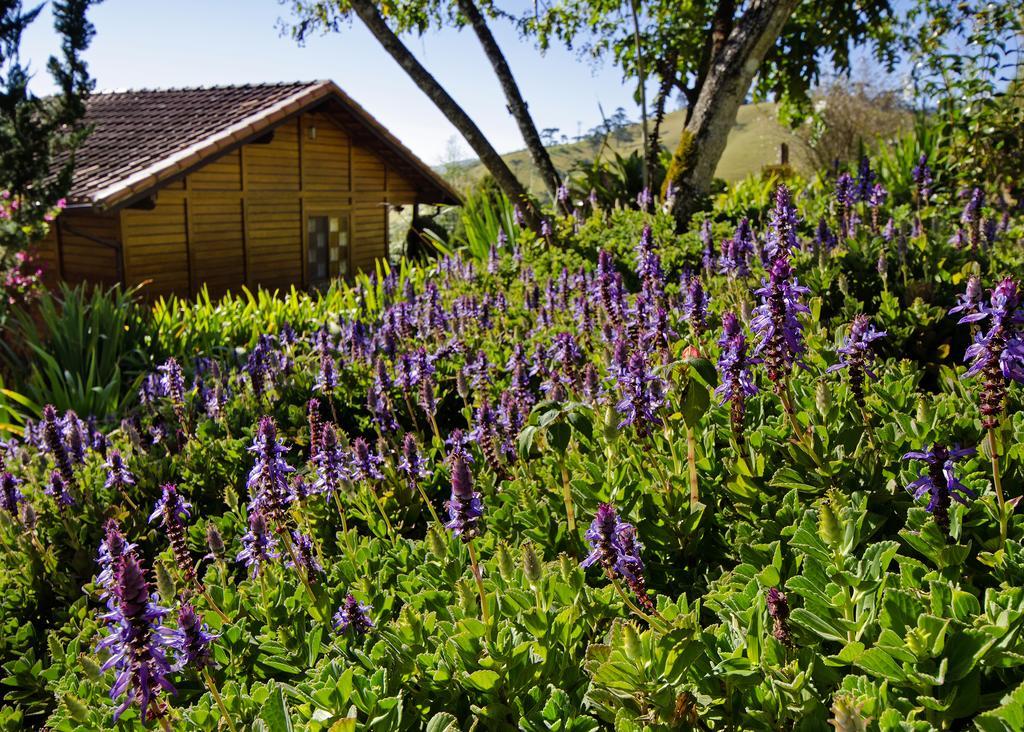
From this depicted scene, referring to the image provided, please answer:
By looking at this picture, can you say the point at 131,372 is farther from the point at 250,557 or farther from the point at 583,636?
the point at 583,636

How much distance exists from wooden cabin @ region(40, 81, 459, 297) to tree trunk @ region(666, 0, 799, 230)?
23.3ft

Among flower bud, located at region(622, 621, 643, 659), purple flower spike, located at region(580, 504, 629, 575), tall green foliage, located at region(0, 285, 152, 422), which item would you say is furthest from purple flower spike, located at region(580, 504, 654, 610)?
tall green foliage, located at region(0, 285, 152, 422)

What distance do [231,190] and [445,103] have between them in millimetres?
8321

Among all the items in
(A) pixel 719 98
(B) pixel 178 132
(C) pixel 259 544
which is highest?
(B) pixel 178 132

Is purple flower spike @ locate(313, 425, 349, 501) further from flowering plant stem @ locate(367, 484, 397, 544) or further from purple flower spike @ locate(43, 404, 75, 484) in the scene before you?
purple flower spike @ locate(43, 404, 75, 484)

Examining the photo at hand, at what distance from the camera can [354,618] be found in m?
2.23

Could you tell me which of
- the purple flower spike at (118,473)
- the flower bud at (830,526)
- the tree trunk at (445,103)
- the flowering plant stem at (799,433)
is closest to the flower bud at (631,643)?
the flower bud at (830,526)

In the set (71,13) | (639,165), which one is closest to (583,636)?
(71,13)

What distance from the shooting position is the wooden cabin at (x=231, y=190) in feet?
46.4

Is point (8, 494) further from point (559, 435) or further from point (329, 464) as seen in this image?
point (559, 435)

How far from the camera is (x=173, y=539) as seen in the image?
2.71m

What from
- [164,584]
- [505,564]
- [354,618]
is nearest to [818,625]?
[505,564]

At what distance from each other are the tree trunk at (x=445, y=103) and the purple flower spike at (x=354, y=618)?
7485mm

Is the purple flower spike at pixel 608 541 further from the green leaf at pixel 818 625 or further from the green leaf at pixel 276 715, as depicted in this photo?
the green leaf at pixel 276 715
